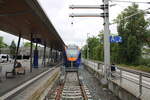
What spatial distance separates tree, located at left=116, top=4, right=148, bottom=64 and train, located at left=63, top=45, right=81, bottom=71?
26.2 meters

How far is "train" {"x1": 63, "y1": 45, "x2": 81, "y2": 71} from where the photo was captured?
2474 cm

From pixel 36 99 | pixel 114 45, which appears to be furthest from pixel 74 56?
pixel 114 45

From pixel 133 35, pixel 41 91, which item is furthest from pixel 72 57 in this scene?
pixel 133 35

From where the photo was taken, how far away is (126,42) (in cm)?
5188

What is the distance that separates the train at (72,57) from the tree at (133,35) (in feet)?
Result: 86.0

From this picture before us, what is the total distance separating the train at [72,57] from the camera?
24.7 meters

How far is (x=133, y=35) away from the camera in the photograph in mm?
50969

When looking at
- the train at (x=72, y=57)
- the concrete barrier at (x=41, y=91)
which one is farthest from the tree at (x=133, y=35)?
the concrete barrier at (x=41, y=91)

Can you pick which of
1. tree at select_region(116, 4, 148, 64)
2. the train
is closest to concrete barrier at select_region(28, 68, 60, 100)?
the train

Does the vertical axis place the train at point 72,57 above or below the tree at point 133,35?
below

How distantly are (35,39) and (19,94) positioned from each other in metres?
18.4

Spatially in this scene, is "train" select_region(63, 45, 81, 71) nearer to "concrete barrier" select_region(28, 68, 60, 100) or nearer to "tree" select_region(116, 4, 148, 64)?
"concrete barrier" select_region(28, 68, 60, 100)

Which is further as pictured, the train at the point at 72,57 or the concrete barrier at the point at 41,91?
the train at the point at 72,57

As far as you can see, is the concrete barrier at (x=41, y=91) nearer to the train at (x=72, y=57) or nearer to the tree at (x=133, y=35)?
the train at (x=72, y=57)
